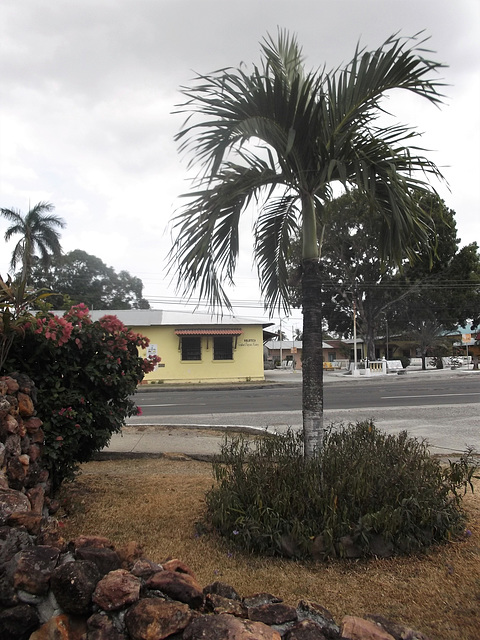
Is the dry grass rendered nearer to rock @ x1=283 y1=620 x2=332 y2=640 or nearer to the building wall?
rock @ x1=283 y1=620 x2=332 y2=640

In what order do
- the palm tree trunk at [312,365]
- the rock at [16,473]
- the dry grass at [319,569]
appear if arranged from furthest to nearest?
the palm tree trunk at [312,365], the rock at [16,473], the dry grass at [319,569]

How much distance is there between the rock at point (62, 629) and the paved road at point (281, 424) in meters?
3.96

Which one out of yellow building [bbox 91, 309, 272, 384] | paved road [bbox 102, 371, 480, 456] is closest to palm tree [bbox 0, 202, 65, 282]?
yellow building [bbox 91, 309, 272, 384]

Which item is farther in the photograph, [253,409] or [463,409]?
[253,409]

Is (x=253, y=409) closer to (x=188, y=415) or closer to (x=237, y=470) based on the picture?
(x=188, y=415)

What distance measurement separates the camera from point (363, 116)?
11.9 feet

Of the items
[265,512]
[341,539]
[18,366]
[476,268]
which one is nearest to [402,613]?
[341,539]

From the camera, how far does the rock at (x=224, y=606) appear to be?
1.87 metres

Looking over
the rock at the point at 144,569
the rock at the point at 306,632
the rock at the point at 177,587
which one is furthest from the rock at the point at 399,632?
the rock at the point at 144,569

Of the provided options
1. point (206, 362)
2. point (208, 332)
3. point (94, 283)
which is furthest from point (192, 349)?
point (94, 283)

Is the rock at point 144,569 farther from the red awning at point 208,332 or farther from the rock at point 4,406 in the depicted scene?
the red awning at point 208,332

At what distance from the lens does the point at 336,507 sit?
3064mm

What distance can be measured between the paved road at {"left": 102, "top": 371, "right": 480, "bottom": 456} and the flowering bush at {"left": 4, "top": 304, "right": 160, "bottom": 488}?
1.75 metres

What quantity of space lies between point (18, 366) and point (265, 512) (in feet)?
7.27
